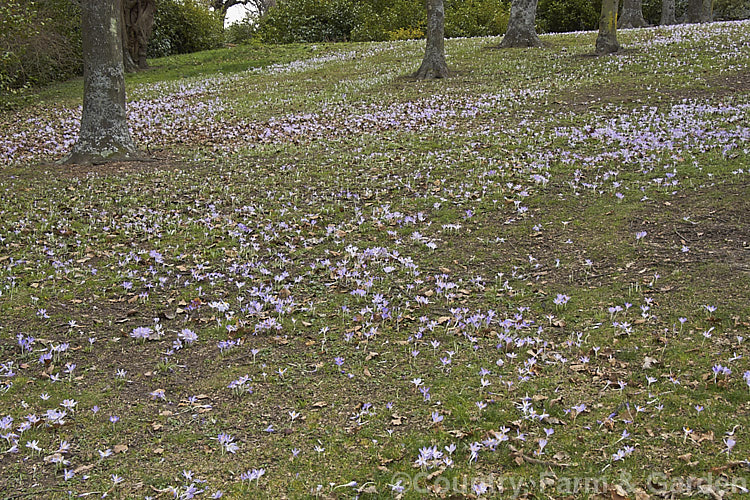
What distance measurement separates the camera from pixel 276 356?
5512 mm

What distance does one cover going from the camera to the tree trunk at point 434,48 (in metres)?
18.1

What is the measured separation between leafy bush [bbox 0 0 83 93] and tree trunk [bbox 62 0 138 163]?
7100 mm

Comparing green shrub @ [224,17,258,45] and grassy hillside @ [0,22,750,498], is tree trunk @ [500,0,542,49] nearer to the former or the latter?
grassy hillside @ [0,22,750,498]

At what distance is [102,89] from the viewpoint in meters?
11.8

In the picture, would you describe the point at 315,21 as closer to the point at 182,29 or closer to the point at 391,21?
the point at 391,21

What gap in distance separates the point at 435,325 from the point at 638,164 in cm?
604

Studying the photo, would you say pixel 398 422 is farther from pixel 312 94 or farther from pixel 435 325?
pixel 312 94

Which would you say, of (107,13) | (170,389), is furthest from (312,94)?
(170,389)

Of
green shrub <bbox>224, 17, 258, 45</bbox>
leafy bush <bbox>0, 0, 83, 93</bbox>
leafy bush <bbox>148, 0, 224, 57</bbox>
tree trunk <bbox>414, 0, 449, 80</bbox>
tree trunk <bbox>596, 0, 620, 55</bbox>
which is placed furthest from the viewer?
green shrub <bbox>224, 17, 258, 45</bbox>

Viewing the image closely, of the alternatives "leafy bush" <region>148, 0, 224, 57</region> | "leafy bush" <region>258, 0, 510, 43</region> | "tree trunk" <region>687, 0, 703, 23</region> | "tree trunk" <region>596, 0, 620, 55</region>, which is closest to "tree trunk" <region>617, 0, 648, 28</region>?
"tree trunk" <region>687, 0, 703, 23</region>

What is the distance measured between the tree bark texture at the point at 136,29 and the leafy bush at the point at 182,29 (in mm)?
7362

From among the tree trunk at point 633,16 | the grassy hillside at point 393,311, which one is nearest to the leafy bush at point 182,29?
→ the grassy hillside at point 393,311

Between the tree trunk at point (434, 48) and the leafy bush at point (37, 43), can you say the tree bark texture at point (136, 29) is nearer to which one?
the leafy bush at point (37, 43)

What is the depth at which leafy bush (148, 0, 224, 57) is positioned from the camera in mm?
35969
